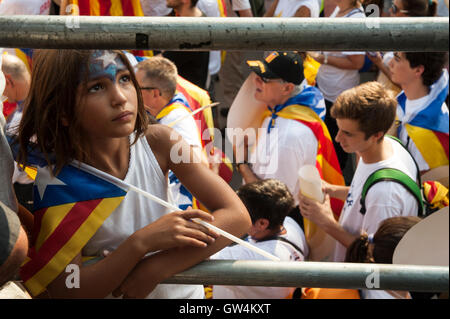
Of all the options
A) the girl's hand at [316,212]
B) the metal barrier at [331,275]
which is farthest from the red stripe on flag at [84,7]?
the metal barrier at [331,275]

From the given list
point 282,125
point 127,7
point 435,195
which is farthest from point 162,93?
point 435,195

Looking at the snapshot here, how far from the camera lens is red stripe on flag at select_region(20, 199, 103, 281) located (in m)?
1.16

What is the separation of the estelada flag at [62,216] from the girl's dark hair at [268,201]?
1.26 meters

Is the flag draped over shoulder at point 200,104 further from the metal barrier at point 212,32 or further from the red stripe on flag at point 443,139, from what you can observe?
the metal barrier at point 212,32

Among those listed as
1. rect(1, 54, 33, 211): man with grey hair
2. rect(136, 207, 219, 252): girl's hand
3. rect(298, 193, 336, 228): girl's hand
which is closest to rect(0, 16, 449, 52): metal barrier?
rect(136, 207, 219, 252): girl's hand

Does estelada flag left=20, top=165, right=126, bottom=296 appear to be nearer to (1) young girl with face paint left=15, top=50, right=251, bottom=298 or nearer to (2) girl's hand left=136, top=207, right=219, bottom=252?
(1) young girl with face paint left=15, top=50, right=251, bottom=298

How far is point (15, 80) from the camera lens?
9.42ft

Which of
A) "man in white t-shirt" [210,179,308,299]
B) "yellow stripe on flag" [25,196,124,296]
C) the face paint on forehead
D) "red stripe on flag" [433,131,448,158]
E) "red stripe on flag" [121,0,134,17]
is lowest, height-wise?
"man in white t-shirt" [210,179,308,299]

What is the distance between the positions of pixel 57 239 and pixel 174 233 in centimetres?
24

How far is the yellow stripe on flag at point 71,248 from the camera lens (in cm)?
115

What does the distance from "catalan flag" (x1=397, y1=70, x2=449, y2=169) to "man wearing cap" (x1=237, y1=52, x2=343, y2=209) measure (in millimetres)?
414

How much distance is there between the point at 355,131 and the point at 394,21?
158 cm

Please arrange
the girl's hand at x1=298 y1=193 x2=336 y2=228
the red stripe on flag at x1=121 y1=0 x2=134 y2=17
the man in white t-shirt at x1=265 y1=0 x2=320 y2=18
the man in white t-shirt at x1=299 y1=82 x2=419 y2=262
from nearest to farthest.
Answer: the man in white t-shirt at x1=299 y1=82 x2=419 y2=262, the girl's hand at x1=298 y1=193 x2=336 y2=228, the red stripe on flag at x1=121 y1=0 x2=134 y2=17, the man in white t-shirt at x1=265 y1=0 x2=320 y2=18
